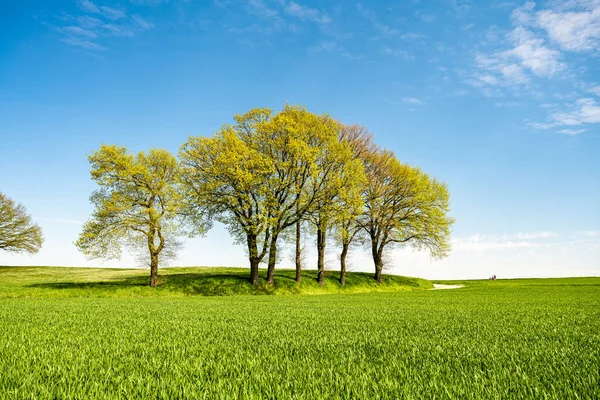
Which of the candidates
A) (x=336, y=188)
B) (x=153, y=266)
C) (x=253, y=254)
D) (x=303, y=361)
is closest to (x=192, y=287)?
(x=153, y=266)

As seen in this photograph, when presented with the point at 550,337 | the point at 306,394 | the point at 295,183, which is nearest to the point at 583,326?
the point at 550,337

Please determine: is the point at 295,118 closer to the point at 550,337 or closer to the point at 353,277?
the point at 353,277

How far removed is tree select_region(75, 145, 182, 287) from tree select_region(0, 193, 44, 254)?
33.8m

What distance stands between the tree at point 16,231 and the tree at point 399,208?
52.5 meters

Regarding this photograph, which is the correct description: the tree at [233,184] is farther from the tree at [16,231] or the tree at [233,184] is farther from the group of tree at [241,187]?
the tree at [16,231]

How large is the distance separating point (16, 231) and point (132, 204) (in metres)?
37.1

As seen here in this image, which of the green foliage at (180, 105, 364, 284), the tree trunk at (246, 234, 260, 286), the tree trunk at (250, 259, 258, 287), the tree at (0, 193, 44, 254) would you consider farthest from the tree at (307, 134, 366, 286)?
the tree at (0, 193, 44, 254)

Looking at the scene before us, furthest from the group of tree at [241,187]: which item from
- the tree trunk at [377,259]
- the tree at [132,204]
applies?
the tree trunk at [377,259]

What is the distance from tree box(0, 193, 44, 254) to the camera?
2386 inches

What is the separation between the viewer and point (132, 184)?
38.3 meters

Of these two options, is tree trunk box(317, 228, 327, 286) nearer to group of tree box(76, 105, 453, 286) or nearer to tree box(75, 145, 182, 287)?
group of tree box(76, 105, 453, 286)

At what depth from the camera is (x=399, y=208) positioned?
47.8 meters

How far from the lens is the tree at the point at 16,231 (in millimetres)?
60594

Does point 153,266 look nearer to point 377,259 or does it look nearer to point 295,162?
point 295,162
